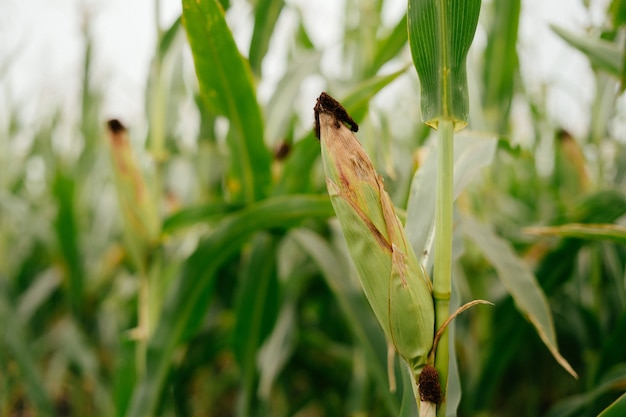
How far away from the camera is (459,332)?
88 cm

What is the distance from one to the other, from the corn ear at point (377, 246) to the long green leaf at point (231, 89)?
0.76 feet

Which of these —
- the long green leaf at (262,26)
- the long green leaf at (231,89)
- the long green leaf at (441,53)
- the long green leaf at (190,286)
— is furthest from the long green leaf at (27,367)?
the long green leaf at (441,53)

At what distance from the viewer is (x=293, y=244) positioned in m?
0.91

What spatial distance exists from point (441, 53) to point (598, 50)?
37 cm

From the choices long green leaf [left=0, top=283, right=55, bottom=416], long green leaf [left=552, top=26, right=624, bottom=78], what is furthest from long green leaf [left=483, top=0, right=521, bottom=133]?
long green leaf [left=0, top=283, right=55, bottom=416]

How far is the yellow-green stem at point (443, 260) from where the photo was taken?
0.31m

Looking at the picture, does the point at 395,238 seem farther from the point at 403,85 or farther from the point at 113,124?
the point at 403,85

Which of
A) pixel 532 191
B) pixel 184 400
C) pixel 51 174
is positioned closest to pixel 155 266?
pixel 184 400

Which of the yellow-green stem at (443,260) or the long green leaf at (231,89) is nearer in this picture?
the yellow-green stem at (443,260)

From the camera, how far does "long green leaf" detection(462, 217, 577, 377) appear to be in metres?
0.46

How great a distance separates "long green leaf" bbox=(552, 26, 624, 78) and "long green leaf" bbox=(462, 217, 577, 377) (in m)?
0.24

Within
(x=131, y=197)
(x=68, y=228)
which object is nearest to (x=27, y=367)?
(x=68, y=228)

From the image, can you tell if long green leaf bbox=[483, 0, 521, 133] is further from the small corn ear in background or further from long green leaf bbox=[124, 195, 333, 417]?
the small corn ear in background

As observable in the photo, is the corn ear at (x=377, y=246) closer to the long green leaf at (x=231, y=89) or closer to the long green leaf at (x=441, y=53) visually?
the long green leaf at (x=441, y=53)
